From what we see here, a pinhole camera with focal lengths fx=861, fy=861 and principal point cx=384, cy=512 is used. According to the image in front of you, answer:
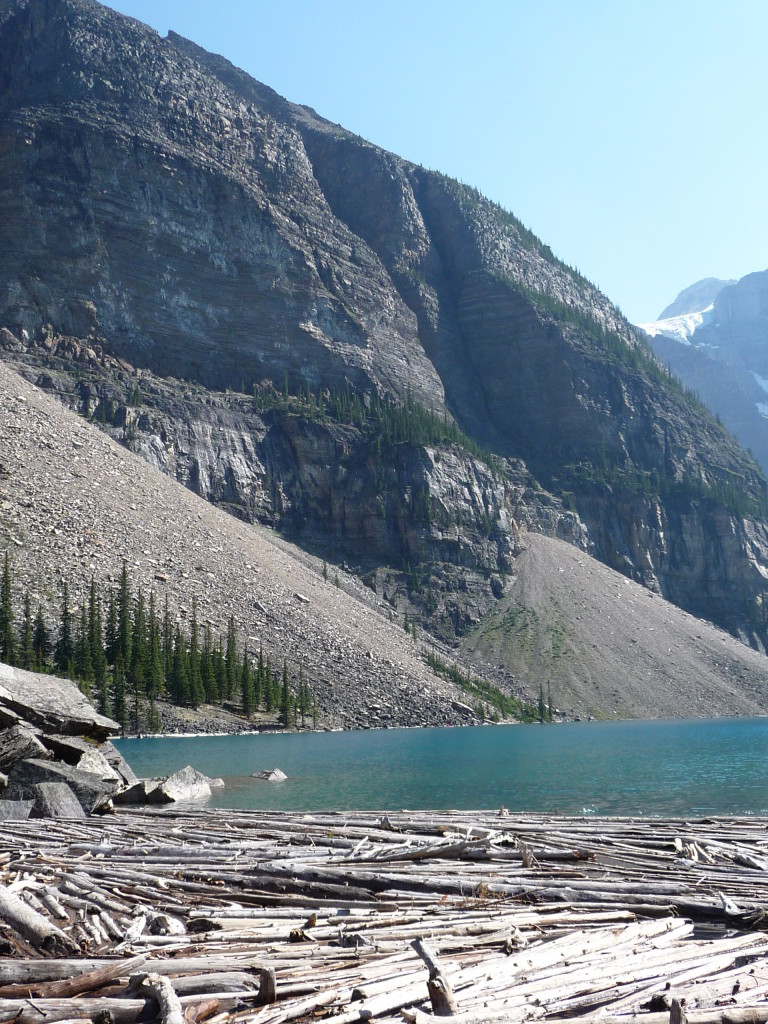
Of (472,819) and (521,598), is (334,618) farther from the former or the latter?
(472,819)

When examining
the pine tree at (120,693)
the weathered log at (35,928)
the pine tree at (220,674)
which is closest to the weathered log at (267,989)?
the weathered log at (35,928)

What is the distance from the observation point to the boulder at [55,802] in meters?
21.0

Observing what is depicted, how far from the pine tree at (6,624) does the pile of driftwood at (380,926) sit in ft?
254

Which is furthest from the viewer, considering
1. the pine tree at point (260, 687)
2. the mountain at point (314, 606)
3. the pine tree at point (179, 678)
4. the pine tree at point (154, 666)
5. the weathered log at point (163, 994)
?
the mountain at point (314, 606)

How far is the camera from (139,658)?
9612 centimetres

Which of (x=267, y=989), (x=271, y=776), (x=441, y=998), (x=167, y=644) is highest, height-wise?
(x=441, y=998)

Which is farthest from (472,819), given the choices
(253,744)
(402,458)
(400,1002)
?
(402,458)

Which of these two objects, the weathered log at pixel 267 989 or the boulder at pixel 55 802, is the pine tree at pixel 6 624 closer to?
the boulder at pixel 55 802

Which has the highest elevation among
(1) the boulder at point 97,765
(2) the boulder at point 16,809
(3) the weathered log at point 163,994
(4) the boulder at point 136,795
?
(3) the weathered log at point 163,994

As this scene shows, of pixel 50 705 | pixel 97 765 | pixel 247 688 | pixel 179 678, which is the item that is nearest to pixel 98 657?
pixel 179 678

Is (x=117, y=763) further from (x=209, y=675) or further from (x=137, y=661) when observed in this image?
(x=209, y=675)

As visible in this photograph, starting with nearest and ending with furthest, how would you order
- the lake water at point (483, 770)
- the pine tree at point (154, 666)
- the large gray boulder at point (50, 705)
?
the large gray boulder at point (50, 705), the lake water at point (483, 770), the pine tree at point (154, 666)

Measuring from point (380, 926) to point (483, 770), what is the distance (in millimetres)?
45346

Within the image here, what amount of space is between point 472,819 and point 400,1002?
539 inches
